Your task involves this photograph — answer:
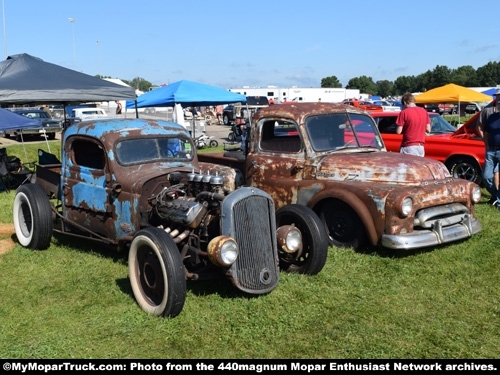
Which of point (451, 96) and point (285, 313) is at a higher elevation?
point (451, 96)

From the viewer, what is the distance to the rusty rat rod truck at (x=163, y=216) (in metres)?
4.29

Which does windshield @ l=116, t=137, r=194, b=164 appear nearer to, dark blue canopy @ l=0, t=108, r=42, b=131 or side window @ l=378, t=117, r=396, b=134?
side window @ l=378, t=117, r=396, b=134

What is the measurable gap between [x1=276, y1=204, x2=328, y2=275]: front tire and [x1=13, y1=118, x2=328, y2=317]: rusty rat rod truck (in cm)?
1

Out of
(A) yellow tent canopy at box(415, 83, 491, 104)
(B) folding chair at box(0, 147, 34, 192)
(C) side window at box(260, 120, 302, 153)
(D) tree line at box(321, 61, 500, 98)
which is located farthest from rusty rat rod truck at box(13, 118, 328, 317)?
(D) tree line at box(321, 61, 500, 98)

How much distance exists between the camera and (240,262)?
14.2 ft

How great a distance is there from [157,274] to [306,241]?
157 cm

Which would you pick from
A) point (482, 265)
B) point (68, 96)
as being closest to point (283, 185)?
point (482, 265)

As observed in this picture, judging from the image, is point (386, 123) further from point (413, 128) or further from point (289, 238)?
point (289, 238)

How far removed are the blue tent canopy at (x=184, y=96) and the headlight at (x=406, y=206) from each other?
8.80 metres

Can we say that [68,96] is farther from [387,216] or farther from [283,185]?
[387,216]

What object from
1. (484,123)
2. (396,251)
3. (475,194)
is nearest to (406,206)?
(396,251)

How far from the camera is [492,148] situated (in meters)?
7.78

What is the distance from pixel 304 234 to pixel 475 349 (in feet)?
6.25

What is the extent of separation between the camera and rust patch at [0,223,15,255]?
6559 millimetres
